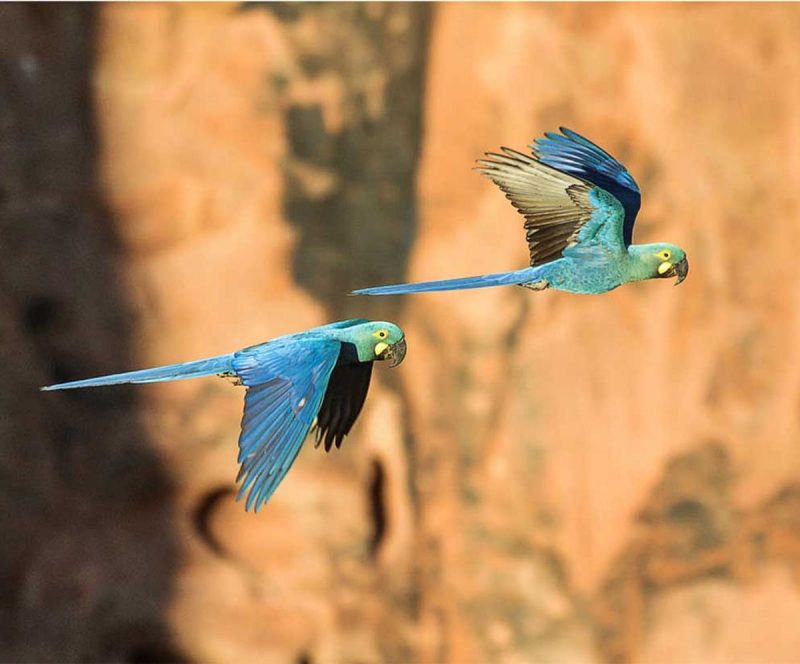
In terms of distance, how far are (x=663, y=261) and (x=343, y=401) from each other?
0.72 metres

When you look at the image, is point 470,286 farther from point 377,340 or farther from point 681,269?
point 681,269

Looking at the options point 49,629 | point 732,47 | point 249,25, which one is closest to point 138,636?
point 49,629

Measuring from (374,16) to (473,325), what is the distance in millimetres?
1192

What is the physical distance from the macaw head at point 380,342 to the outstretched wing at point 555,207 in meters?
0.31

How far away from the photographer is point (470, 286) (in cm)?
295

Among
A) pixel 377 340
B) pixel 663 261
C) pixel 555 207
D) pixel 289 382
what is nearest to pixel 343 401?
pixel 377 340

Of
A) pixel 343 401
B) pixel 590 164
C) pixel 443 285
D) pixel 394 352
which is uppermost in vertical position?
pixel 590 164

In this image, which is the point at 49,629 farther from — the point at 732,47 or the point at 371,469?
the point at 732,47

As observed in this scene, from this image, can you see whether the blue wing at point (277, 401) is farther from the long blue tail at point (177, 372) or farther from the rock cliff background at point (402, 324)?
the rock cliff background at point (402, 324)

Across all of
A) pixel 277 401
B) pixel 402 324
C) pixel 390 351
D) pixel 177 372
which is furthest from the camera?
pixel 402 324

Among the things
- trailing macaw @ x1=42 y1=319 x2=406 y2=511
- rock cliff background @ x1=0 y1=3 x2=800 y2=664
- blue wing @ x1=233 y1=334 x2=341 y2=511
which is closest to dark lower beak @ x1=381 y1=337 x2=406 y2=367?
trailing macaw @ x1=42 y1=319 x2=406 y2=511

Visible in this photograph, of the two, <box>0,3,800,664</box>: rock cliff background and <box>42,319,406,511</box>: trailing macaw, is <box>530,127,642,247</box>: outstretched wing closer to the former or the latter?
<box>42,319,406,511</box>: trailing macaw

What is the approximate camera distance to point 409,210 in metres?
6.21

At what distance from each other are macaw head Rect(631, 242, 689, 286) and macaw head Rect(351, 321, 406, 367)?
0.48 m
